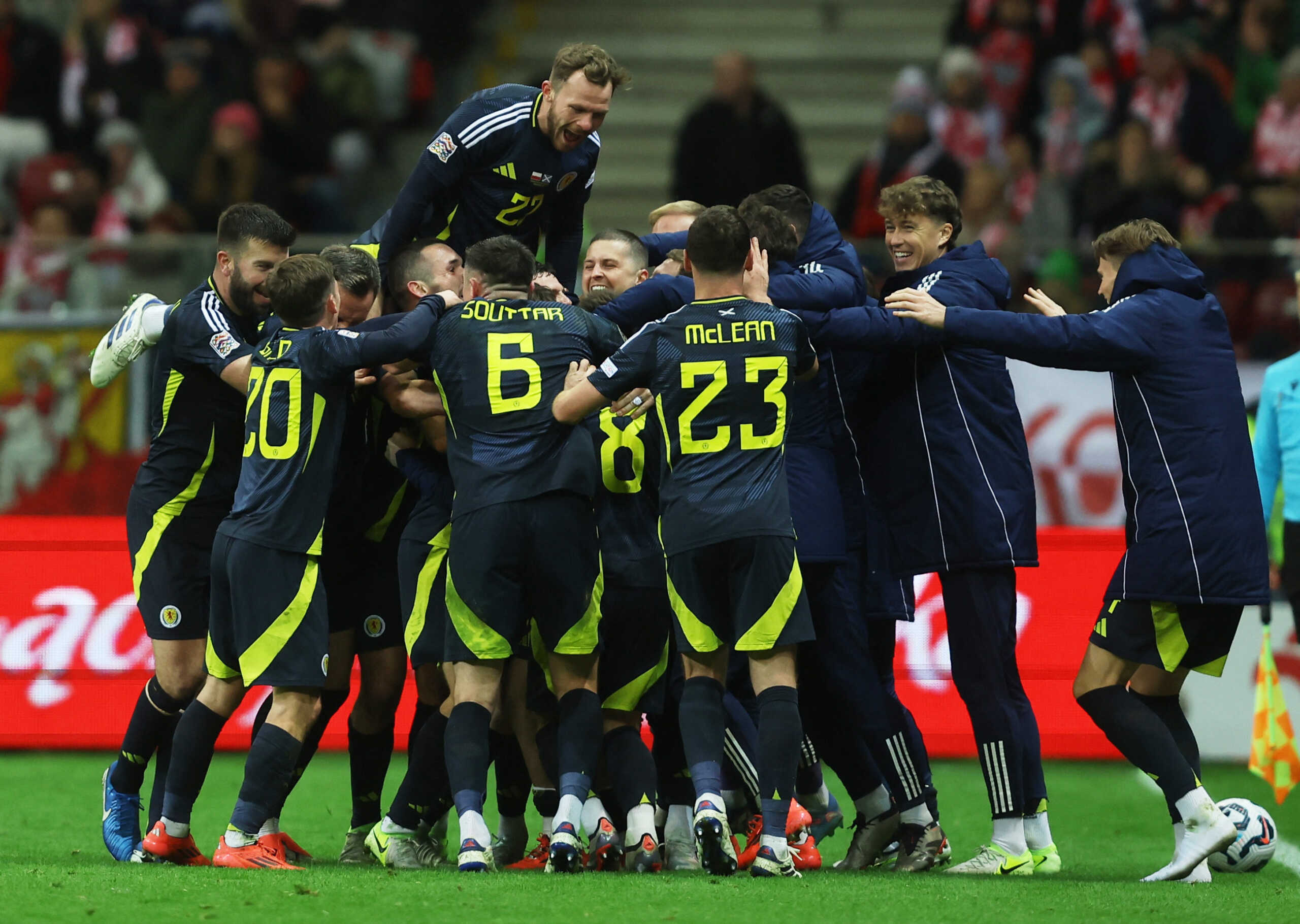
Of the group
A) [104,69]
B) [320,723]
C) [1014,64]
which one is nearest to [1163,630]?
[320,723]

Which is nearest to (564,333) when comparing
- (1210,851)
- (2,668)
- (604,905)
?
(604,905)

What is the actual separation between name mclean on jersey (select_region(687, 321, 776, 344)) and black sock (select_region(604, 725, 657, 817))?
1.46 m

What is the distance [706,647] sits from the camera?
5.93 metres

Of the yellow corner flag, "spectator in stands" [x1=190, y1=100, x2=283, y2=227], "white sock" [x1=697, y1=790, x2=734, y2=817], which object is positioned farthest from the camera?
"spectator in stands" [x1=190, y1=100, x2=283, y2=227]

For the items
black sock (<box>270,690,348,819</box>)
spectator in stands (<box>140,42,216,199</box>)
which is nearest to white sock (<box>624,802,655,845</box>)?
black sock (<box>270,690,348,819</box>)

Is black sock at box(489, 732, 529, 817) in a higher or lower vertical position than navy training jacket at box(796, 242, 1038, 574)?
lower

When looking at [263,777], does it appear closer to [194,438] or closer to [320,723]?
[320,723]

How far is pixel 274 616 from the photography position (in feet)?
19.6

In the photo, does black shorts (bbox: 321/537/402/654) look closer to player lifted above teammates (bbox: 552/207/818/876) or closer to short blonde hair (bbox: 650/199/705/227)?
player lifted above teammates (bbox: 552/207/818/876)

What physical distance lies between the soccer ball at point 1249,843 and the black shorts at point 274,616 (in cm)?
338

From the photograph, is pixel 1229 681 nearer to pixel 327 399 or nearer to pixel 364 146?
pixel 327 399

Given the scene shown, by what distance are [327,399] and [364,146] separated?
9833 mm

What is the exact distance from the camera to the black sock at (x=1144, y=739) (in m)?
5.96

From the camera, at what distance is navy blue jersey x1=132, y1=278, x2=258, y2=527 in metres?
6.55
